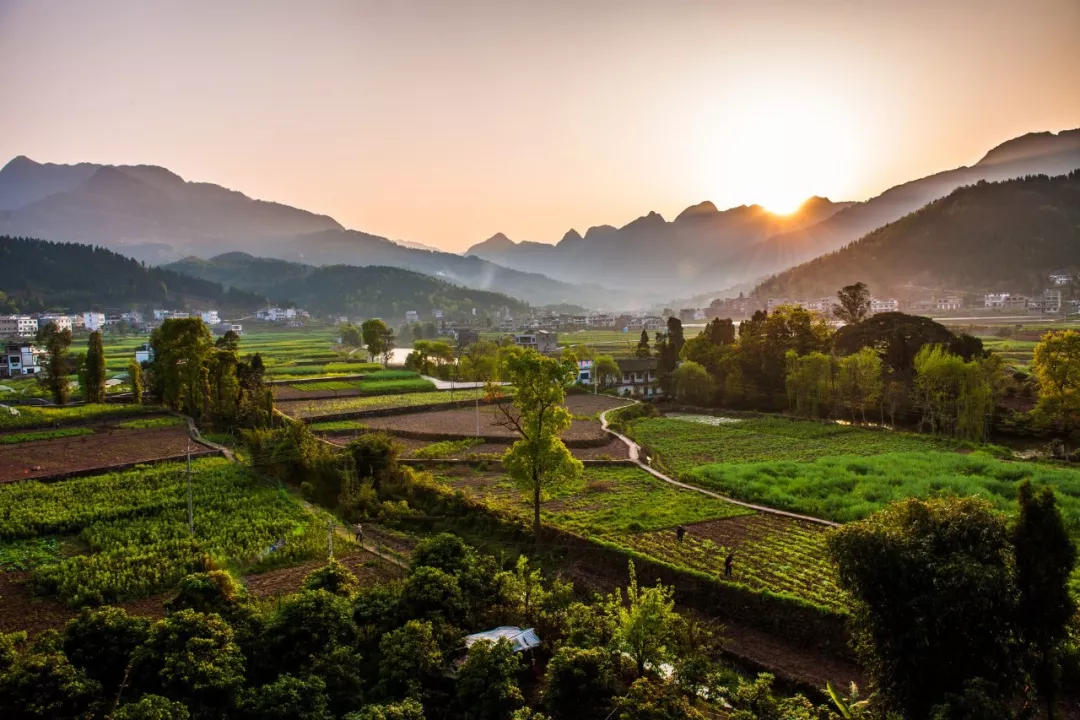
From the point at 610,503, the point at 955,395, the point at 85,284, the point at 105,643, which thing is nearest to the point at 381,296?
the point at 85,284

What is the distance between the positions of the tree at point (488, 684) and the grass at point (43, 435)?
31770mm

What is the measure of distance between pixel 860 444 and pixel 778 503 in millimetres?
12752

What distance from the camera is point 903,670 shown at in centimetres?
1028

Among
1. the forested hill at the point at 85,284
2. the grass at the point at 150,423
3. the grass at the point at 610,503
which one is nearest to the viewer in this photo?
the grass at the point at 610,503

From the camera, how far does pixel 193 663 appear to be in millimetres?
10781

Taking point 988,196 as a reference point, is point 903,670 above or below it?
below

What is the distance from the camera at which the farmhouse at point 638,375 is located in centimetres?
5766

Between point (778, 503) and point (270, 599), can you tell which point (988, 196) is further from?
point (270, 599)

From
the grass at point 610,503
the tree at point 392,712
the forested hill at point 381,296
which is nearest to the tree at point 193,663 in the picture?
the tree at point 392,712

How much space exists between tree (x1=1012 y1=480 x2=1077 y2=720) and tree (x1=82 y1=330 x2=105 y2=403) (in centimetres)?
4839

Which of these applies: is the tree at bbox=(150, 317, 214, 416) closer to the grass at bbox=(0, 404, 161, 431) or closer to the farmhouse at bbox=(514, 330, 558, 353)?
the grass at bbox=(0, 404, 161, 431)

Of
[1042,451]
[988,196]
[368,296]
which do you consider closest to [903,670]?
[1042,451]

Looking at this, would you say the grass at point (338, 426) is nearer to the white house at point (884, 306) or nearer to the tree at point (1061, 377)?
the tree at point (1061, 377)

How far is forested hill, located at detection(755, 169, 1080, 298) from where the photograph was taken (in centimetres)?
11956
